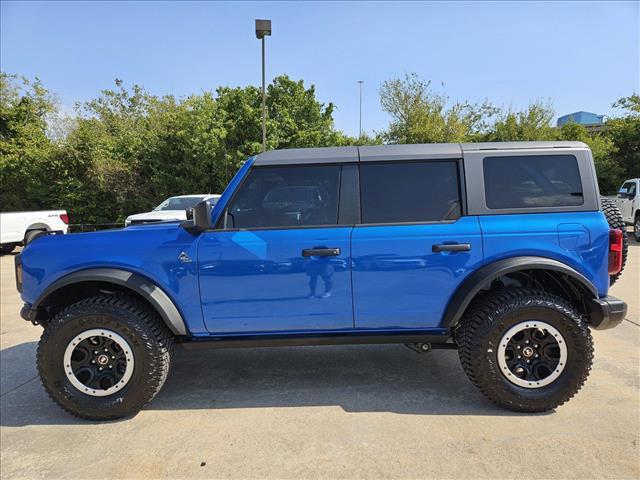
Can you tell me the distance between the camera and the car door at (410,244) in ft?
10.0

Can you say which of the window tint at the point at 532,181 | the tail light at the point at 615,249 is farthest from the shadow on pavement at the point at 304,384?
the window tint at the point at 532,181

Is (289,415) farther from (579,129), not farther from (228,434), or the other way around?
(579,129)

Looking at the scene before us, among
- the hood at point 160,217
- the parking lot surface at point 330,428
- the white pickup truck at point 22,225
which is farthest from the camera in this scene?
the white pickup truck at point 22,225

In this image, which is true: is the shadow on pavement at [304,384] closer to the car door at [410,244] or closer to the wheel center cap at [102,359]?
the wheel center cap at [102,359]

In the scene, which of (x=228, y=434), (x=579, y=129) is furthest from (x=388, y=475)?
Result: (x=579, y=129)

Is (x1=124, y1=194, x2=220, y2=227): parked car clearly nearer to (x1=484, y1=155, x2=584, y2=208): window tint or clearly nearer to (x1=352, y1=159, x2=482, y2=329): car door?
(x1=352, y1=159, x2=482, y2=329): car door

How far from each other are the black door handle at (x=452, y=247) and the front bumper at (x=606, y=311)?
1017 millimetres

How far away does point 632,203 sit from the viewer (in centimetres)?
1256

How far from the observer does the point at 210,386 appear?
11.9ft

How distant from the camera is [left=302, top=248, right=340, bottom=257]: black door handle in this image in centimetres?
304

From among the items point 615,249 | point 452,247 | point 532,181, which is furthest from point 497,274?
point 615,249

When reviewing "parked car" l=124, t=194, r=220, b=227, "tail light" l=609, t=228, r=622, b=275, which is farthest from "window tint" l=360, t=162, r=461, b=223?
"parked car" l=124, t=194, r=220, b=227

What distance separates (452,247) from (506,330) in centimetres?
70

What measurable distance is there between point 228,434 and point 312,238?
4.70 ft
